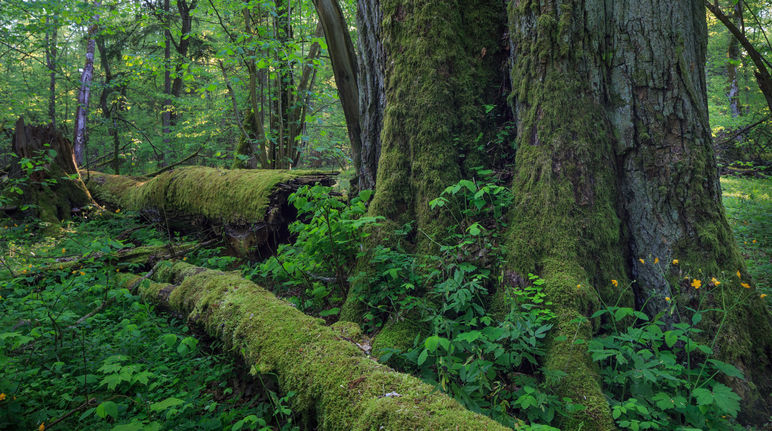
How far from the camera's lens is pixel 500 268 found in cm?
278

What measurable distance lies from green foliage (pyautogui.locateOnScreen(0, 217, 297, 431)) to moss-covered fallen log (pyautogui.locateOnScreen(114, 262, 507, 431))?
7.2 inches

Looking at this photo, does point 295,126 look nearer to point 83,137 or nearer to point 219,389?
point 219,389

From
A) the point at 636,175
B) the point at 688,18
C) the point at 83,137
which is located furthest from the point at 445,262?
the point at 83,137

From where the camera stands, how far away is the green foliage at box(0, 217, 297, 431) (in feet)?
6.85

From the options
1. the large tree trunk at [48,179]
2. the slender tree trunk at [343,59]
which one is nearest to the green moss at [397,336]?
the slender tree trunk at [343,59]

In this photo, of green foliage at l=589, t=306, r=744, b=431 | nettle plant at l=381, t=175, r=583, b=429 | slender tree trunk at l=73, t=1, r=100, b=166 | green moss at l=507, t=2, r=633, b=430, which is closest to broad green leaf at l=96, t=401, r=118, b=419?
nettle plant at l=381, t=175, r=583, b=429

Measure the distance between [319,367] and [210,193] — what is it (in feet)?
17.0

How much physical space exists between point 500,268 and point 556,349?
0.72 metres

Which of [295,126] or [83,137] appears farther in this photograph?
[83,137]

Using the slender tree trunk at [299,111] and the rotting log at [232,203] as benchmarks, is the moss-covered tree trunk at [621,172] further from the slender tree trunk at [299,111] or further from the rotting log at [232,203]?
the slender tree trunk at [299,111]

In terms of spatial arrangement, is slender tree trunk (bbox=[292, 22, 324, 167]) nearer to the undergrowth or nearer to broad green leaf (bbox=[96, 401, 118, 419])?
the undergrowth

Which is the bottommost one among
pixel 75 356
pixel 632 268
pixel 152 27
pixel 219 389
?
pixel 219 389

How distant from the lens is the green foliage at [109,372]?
6.85 ft

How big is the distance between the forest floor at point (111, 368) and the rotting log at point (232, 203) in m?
1.60
